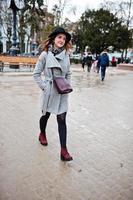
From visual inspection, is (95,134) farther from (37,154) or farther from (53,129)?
A: (37,154)

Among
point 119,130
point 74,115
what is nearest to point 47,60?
point 119,130

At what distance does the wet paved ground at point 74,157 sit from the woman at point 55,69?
416 millimetres

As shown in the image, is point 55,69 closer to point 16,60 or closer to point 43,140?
point 43,140

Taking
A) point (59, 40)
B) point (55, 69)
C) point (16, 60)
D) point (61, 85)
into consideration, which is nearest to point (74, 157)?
point (61, 85)

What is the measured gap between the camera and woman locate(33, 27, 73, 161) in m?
4.23

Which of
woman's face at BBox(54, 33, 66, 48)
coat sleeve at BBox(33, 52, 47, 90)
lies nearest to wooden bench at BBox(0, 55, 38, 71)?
coat sleeve at BBox(33, 52, 47, 90)

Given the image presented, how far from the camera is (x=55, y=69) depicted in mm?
4262

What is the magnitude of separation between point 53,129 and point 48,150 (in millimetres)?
1220

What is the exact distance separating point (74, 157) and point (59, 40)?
166 cm

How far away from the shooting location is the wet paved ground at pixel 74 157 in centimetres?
348

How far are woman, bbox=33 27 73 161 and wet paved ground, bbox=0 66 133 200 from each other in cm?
42

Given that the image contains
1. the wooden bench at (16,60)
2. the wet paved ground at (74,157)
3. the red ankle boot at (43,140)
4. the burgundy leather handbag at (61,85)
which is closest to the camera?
the wet paved ground at (74,157)

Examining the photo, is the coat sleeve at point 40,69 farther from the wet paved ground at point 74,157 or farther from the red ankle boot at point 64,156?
the wet paved ground at point 74,157

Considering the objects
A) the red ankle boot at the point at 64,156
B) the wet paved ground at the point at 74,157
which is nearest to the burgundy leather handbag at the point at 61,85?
the red ankle boot at the point at 64,156
